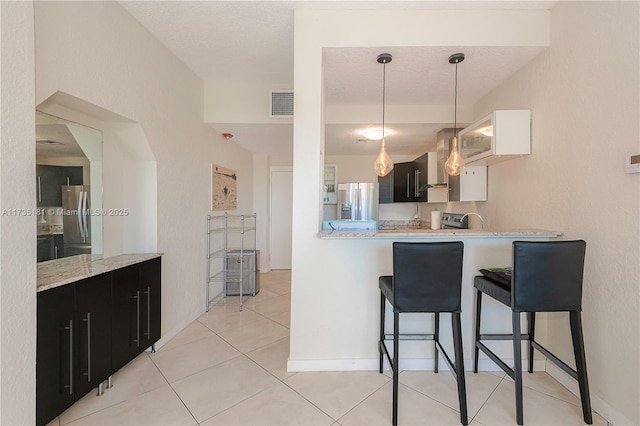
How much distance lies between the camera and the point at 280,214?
5027 mm

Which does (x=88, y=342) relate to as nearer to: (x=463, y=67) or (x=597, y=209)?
(x=597, y=209)

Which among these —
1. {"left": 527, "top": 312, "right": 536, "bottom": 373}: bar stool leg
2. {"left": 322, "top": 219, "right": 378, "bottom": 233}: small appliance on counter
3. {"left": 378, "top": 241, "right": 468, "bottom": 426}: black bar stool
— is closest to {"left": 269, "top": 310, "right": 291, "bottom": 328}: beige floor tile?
{"left": 322, "top": 219, "right": 378, "bottom": 233}: small appliance on counter

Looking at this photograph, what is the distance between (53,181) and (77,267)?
594mm

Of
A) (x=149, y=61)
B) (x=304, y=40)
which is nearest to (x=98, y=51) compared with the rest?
(x=149, y=61)

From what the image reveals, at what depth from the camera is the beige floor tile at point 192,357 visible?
198 cm

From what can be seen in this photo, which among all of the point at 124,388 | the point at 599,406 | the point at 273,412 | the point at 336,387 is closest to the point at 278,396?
the point at 273,412

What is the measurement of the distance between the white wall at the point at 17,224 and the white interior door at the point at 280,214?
375cm

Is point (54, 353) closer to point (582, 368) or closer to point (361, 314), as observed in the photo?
point (361, 314)

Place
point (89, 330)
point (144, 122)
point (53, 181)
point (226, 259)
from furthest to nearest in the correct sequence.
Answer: point (226, 259) < point (144, 122) < point (53, 181) < point (89, 330)

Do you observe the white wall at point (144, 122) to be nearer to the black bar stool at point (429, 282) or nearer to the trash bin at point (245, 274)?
the trash bin at point (245, 274)

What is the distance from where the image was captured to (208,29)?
2.09 meters

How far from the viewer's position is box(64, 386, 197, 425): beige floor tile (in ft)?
4.95

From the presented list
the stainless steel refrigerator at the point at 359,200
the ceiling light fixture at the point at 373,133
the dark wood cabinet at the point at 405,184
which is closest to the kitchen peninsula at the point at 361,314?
the ceiling light fixture at the point at 373,133

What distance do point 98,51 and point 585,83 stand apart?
3212 millimetres
